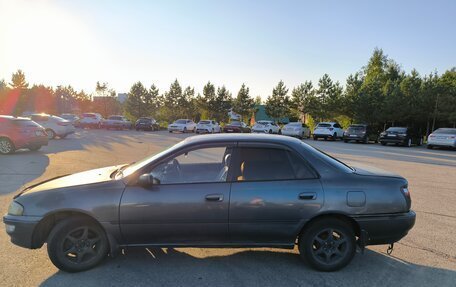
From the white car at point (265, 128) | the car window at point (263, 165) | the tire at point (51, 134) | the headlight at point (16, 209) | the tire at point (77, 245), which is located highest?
the car window at point (263, 165)

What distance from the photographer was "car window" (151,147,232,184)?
396 centimetres

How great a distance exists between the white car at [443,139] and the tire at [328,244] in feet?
80.0

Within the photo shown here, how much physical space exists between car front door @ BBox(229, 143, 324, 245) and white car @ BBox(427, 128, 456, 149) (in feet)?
80.9

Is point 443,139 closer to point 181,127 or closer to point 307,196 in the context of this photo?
point 181,127

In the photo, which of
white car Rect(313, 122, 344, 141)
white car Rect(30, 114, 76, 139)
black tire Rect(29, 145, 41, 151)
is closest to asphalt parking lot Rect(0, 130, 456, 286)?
black tire Rect(29, 145, 41, 151)

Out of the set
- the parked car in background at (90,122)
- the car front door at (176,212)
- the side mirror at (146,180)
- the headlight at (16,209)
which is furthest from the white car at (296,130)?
the headlight at (16,209)

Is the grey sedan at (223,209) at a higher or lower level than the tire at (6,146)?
higher

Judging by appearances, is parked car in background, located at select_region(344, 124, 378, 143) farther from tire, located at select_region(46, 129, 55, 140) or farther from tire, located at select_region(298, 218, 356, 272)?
tire, located at select_region(298, 218, 356, 272)

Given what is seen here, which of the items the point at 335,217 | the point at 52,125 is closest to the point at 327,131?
the point at 52,125

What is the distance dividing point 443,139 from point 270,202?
82.8 ft

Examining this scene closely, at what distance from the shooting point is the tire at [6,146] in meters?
12.7

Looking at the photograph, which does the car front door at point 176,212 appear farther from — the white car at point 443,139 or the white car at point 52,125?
the white car at point 443,139

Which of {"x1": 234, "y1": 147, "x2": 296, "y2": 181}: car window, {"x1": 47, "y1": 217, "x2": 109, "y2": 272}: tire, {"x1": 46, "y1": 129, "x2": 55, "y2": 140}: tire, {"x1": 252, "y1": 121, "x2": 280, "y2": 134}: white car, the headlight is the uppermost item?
{"x1": 234, "y1": 147, "x2": 296, "y2": 181}: car window

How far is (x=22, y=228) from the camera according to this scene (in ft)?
12.3
